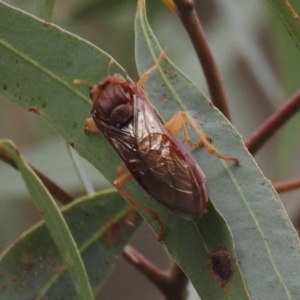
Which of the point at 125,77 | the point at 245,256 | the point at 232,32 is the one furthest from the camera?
the point at 232,32

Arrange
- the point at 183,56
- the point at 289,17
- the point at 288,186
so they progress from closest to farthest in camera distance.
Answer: the point at 289,17 → the point at 288,186 → the point at 183,56

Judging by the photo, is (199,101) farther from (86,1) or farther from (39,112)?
(86,1)

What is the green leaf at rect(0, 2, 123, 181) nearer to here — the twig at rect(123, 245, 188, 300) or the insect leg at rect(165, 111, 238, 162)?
the insect leg at rect(165, 111, 238, 162)

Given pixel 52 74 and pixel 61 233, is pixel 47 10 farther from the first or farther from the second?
pixel 61 233

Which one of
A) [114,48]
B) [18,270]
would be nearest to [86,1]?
[114,48]

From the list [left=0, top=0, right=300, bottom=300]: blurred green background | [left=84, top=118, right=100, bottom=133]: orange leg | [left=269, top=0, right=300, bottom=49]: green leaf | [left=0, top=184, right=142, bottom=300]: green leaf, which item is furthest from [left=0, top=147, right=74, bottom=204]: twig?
[left=269, top=0, right=300, bottom=49]: green leaf

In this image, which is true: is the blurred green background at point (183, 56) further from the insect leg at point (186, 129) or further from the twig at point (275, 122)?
the insect leg at point (186, 129)

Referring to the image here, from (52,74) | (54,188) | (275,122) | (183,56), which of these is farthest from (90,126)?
(183,56)

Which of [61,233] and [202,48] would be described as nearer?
[61,233]
